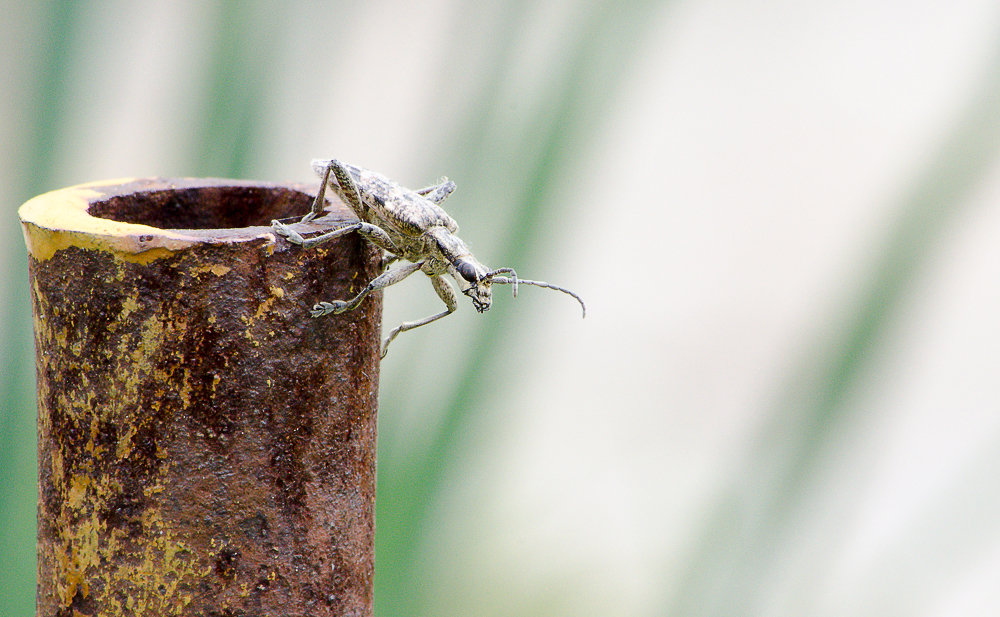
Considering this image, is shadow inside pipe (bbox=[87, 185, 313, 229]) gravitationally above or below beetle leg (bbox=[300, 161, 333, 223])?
below

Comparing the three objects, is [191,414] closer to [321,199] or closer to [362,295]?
[362,295]

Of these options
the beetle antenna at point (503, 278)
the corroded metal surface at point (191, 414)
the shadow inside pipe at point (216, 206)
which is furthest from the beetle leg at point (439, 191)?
the corroded metal surface at point (191, 414)

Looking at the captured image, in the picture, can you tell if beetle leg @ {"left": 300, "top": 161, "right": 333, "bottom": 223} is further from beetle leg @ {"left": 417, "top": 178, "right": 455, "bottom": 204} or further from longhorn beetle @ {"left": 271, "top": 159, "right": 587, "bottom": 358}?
beetle leg @ {"left": 417, "top": 178, "right": 455, "bottom": 204}

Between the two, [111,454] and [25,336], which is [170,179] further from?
[25,336]

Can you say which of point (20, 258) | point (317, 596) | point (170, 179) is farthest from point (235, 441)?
point (20, 258)

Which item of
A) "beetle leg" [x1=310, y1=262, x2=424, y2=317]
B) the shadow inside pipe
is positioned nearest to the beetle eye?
"beetle leg" [x1=310, y1=262, x2=424, y2=317]

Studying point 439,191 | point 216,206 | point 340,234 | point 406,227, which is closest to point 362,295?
point 340,234
